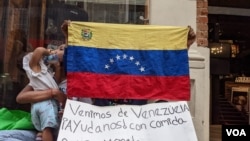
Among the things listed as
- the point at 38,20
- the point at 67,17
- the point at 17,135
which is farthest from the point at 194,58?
the point at 17,135

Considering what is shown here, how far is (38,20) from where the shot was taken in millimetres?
6148

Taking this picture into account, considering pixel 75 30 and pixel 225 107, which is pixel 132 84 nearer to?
pixel 75 30

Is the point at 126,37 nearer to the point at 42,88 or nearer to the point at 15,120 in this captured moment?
the point at 42,88

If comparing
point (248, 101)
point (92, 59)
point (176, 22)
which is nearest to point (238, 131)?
point (176, 22)

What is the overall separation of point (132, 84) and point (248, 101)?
7361 mm

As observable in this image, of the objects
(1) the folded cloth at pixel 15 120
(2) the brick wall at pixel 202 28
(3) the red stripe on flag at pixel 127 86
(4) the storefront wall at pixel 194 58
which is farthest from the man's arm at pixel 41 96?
(2) the brick wall at pixel 202 28

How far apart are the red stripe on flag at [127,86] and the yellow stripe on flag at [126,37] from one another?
0.31m

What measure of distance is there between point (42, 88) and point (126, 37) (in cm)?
100

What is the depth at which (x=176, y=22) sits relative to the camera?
630 centimetres

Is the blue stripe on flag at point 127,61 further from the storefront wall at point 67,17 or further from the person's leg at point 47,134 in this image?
the storefront wall at point 67,17

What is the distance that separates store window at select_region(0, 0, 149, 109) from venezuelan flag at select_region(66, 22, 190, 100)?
1197 millimetres

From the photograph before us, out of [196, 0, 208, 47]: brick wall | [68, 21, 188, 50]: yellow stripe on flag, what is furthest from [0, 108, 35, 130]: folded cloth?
[196, 0, 208, 47]: brick wall

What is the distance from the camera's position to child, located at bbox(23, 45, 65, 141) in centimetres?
472

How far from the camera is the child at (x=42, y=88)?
4723 mm
